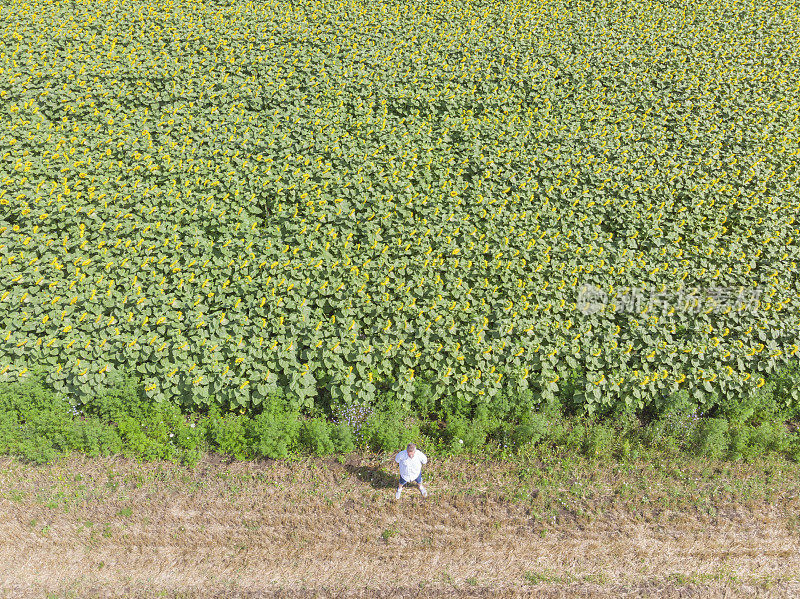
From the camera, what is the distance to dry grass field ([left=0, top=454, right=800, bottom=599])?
527 cm

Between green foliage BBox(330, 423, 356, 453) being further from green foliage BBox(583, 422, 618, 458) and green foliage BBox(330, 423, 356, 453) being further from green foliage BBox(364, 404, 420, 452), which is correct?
green foliage BBox(583, 422, 618, 458)

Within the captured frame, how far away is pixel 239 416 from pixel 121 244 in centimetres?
307

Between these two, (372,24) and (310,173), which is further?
(372,24)

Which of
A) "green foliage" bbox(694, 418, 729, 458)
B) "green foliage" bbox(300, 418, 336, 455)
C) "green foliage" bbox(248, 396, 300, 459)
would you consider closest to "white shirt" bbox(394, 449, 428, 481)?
"green foliage" bbox(300, 418, 336, 455)

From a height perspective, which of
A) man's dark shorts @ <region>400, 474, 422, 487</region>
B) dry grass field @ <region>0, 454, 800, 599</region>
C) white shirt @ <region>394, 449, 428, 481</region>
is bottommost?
dry grass field @ <region>0, 454, 800, 599</region>

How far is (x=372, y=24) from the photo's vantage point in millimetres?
10344

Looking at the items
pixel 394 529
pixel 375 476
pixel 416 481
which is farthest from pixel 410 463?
pixel 394 529

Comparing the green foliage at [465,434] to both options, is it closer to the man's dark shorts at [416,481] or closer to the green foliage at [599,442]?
the man's dark shorts at [416,481]

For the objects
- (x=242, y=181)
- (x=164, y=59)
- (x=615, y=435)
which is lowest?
(x=615, y=435)

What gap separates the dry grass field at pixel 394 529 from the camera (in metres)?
5.27

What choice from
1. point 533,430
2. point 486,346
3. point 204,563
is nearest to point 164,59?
point 486,346

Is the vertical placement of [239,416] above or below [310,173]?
below

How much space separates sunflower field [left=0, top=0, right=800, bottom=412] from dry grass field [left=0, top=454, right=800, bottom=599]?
3.37ft

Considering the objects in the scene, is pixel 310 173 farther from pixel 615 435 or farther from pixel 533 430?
pixel 615 435
